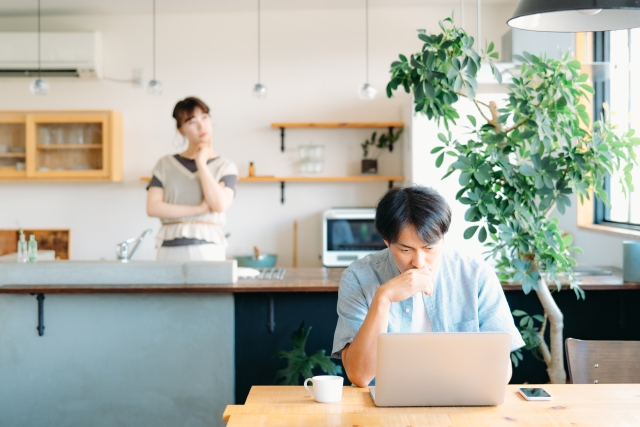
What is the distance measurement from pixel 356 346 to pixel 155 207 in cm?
162

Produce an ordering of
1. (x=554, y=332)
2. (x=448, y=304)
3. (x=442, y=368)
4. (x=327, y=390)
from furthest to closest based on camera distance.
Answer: (x=554, y=332)
(x=448, y=304)
(x=327, y=390)
(x=442, y=368)

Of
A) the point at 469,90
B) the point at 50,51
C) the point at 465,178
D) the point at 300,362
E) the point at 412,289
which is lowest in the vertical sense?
the point at 300,362

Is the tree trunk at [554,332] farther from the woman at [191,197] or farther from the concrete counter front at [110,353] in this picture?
the woman at [191,197]

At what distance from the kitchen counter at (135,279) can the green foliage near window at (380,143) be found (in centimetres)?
228

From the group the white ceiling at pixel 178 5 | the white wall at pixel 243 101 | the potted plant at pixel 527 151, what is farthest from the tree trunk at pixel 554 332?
the white ceiling at pixel 178 5

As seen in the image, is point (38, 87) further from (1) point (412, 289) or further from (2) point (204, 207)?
(1) point (412, 289)

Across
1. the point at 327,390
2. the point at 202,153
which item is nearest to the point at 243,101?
the point at 202,153

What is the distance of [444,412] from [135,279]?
1.84m

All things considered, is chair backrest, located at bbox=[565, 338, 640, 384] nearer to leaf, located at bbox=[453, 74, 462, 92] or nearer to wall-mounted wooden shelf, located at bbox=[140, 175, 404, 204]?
leaf, located at bbox=[453, 74, 462, 92]

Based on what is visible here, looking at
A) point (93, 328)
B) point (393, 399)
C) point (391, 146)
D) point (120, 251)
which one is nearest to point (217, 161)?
point (120, 251)

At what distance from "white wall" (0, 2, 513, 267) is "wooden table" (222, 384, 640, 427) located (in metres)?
3.57

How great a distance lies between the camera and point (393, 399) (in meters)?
1.54

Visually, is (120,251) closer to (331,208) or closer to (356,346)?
(356,346)

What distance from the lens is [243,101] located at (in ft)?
17.0
